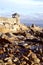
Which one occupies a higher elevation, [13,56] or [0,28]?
[13,56]

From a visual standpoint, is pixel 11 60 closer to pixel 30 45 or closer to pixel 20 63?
pixel 20 63

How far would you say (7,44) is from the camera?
11.1m

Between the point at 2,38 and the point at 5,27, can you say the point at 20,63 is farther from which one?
the point at 5,27

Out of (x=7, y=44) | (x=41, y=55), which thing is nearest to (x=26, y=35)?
(x=7, y=44)

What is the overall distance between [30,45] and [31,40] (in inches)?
47.4

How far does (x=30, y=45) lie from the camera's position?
35.7 ft

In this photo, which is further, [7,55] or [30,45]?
[30,45]

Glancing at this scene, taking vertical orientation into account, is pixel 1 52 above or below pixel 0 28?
above

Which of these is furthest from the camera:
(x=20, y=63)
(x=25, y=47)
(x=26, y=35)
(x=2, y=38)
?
(x=26, y=35)

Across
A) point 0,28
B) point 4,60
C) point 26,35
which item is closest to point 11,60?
point 4,60

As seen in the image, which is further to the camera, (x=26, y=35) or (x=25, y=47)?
(x=26, y=35)

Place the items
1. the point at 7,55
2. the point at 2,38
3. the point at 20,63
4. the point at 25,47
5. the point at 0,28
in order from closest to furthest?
1. the point at 20,63
2. the point at 7,55
3. the point at 25,47
4. the point at 2,38
5. the point at 0,28

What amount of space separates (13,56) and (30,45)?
138cm

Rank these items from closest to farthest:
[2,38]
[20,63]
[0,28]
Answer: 1. [20,63]
2. [2,38]
3. [0,28]
